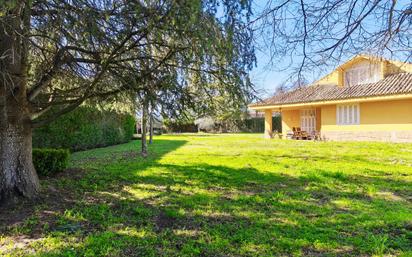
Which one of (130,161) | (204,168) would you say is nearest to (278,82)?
(204,168)

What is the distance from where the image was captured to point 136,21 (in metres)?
5.18

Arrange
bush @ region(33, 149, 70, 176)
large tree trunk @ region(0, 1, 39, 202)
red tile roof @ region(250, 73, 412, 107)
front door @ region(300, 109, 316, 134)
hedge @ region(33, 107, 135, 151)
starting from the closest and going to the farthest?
large tree trunk @ region(0, 1, 39, 202)
bush @ region(33, 149, 70, 176)
hedge @ region(33, 107, 135, 151)
red tile roof @ region(250, 73, 412, 107)
front door @ region(300, 109, 316, 134)

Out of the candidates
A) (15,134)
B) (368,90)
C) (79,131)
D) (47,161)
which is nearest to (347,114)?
(368,90)

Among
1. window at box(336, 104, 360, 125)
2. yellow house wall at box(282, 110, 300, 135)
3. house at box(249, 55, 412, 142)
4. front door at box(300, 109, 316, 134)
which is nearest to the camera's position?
house at box(249, 55, 412, 142)

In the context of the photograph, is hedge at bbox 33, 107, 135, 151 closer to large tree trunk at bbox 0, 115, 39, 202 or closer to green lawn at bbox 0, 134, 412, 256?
green lawn at bbox 0, 134, 412, 256

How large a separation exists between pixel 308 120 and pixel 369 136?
6.61 meters

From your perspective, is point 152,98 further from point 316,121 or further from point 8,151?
point 316,121

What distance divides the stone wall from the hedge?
1511 cm

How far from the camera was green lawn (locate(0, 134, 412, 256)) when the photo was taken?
13.9 feet

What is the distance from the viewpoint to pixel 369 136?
22.8 meters

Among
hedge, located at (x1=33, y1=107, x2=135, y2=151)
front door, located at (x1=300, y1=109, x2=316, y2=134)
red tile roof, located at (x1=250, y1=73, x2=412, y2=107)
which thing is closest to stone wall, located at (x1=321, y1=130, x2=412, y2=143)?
front door, located at (x1=300, y1=109, x2=316, y2=134)

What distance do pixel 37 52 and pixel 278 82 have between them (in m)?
4.59

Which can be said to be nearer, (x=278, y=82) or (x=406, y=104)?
(x=278, y=82)

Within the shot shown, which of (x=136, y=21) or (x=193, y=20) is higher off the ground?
(x=136, y=21)
